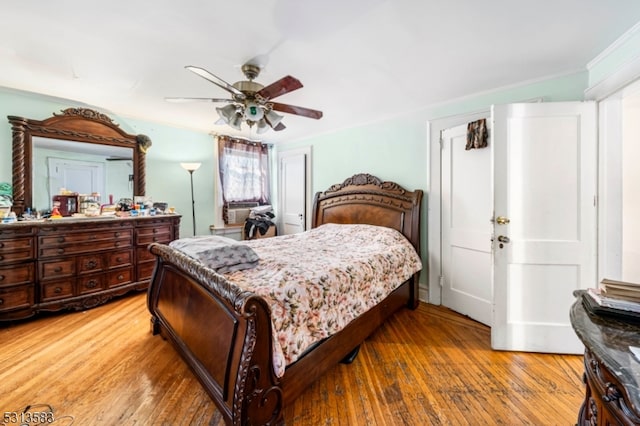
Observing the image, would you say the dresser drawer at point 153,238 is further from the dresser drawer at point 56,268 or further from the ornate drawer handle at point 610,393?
the ornate drawer handle at point 610,393

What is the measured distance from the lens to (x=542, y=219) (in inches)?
85.4

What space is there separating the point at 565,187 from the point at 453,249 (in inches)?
46.8

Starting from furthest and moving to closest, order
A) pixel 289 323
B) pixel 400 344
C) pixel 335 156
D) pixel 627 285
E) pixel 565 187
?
pixel 335 156, pixel 400 344, pixel 565 187, pixel 289 323, pixel 627 285

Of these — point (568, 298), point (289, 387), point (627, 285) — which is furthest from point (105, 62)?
point (568, 298)

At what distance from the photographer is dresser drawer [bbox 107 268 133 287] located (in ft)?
10.4

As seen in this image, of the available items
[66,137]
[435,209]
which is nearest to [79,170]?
[66,137]

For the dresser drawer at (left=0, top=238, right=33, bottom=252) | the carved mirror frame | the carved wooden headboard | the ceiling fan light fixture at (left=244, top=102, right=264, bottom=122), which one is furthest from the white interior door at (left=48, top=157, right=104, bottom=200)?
the carved wooden headboard

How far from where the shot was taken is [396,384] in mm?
1857

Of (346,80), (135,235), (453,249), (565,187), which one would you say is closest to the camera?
(565,187)

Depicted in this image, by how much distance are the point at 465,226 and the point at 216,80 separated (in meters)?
2.78

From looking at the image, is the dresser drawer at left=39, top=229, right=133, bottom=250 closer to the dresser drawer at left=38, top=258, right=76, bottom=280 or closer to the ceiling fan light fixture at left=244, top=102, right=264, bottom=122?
the dresser drawer at left=38, top=258, right=76, bottom=280

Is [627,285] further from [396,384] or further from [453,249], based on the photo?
[453,249]

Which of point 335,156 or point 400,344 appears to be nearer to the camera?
point 400,344

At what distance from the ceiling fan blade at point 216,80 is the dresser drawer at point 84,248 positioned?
8.12 ft
